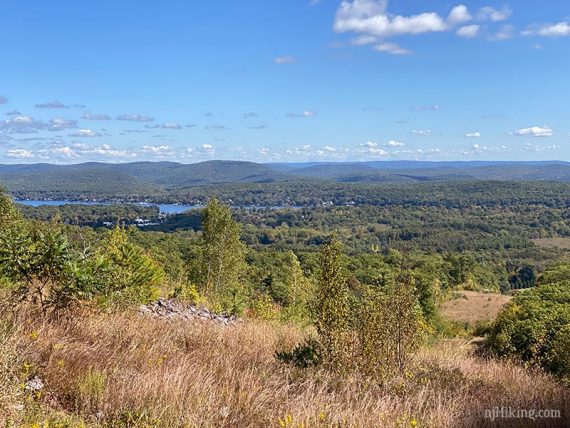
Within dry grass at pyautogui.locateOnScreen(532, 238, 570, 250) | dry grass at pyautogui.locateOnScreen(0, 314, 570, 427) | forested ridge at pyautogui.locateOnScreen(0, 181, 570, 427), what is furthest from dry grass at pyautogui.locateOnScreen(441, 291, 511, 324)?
dry grass at pyautogui.locateOnScreen(532, 238, 570, 250)

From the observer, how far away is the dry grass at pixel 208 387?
327cm

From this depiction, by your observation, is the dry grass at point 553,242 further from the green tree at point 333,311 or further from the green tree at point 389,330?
the green tree at point 333,311

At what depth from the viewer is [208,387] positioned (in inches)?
145

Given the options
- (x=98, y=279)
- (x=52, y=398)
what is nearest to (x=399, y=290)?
(x=98, y=279)

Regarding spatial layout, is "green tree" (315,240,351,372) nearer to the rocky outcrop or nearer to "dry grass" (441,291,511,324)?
the rocky outcrop

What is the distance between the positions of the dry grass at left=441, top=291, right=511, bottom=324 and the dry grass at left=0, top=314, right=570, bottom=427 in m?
36.0

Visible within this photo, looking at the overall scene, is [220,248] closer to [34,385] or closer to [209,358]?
[209,358]

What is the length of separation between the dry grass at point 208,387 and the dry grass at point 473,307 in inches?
1416

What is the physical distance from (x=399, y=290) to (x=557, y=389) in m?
1.93

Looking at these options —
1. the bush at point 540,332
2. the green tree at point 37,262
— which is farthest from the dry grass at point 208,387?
the bush at point 540,332

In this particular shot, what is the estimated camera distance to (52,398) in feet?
11.0

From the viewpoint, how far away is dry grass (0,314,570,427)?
3.27m

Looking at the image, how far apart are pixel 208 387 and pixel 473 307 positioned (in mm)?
44057

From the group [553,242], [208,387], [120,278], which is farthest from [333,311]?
[553,242]
